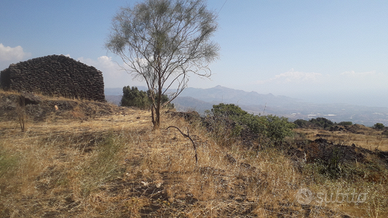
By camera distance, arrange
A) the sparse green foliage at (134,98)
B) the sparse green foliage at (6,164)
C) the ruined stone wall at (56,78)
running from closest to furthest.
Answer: the sparse green foliage at (6,164) < the ruined stone wall at (56,78) < the sparse green foliage at (134,98)

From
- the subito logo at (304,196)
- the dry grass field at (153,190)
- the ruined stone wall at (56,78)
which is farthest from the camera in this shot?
the ruined stone wall at (56,78)

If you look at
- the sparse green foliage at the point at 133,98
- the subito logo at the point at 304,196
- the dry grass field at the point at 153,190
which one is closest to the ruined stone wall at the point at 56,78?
the sparse green foliage at the point at 133,98

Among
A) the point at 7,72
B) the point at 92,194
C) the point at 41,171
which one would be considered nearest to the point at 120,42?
the point at 41,171

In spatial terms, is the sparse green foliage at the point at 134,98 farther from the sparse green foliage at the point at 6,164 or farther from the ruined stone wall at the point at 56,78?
the sparse green foliage at the point at 6,164

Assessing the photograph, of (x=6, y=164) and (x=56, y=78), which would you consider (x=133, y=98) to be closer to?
(x=56, y=78)

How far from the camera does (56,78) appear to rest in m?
Result: 13.4

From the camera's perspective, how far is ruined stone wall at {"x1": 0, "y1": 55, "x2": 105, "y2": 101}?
491 inches

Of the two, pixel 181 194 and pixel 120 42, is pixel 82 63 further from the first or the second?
pixel 181 194

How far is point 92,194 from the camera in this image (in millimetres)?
2668

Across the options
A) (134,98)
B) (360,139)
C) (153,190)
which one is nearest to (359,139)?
(360,139)

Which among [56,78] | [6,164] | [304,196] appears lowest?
[304,196]

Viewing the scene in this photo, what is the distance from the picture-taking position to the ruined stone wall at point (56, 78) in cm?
1247

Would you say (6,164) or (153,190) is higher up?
(6,164)

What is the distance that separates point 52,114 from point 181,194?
8.42m
